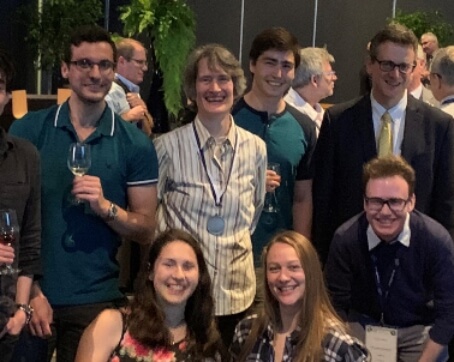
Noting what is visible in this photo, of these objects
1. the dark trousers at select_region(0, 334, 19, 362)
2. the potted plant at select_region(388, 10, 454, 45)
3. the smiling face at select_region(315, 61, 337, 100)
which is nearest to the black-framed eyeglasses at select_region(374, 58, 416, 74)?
the dark trousers at select_region(0, 334, 19, 362)

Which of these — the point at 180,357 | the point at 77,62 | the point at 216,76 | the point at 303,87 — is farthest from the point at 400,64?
the point at 303,87

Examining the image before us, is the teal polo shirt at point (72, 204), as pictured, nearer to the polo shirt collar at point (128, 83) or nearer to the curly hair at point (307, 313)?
the curly hair at point (307, 313)

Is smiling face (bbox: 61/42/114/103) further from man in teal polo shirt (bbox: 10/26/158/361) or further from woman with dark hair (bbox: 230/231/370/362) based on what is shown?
woman with dark hair (bbox: 230/231/370/362)

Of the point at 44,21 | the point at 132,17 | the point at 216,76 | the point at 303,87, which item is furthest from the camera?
the point at 44,21

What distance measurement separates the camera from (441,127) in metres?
3.37

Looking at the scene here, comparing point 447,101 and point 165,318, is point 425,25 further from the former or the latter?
point 165,318

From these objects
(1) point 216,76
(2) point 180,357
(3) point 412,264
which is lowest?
(2) point 180,357

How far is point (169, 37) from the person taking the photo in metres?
7.21

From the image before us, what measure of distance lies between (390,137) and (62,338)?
1526 mm

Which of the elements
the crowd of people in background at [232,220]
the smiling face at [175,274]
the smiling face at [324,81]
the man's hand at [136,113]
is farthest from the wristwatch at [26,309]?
the smiling face at [324,81]

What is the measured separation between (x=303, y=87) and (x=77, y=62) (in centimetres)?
265

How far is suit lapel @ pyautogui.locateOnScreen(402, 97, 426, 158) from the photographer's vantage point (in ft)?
10.9

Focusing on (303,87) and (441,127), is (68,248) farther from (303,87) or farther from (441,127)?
(303,87)

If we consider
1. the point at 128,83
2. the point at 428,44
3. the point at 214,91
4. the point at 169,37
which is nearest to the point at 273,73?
the point at 214,91
